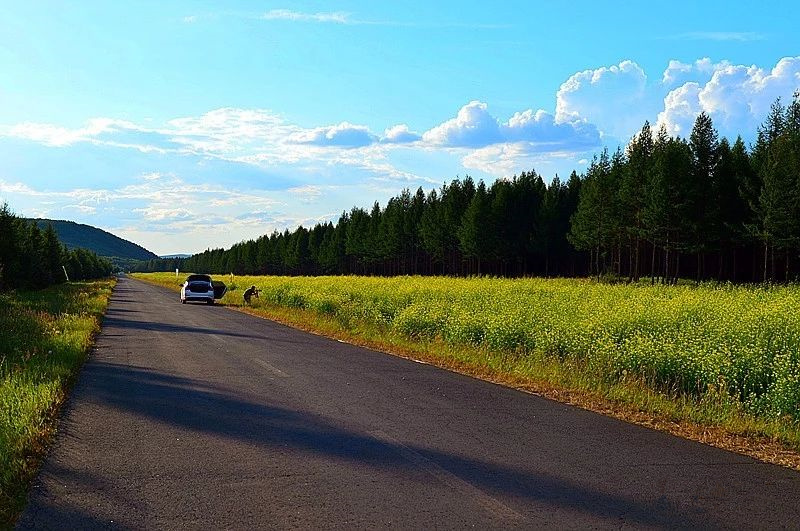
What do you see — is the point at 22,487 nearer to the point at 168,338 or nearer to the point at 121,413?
the point at 121,413

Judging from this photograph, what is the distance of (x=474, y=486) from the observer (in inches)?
220

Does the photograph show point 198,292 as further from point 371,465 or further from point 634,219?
point 634,219

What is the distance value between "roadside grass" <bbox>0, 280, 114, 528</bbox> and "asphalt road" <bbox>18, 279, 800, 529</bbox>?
17 centimetres

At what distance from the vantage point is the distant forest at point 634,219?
5412 cm

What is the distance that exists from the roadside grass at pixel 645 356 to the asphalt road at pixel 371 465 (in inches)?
37.7

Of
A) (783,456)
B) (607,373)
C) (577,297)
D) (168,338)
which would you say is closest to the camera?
(783,456)

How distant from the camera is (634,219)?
213 feet

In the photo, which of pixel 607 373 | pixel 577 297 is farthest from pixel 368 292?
pixel 607 373

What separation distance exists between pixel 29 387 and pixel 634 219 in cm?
6227

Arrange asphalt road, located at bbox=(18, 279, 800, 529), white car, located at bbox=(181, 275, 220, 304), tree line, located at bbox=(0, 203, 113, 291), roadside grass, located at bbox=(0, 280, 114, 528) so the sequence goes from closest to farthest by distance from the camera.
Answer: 1. asphalt road, located at bbox=(18, 279, 800, 529)
2. roadside grass, located at bbox=(0, 280, 114, 528)
3. white car, located at bbox=(181, 275, 220, 304)
4. tree line, located at bbox=(0, 203, 113, 291)

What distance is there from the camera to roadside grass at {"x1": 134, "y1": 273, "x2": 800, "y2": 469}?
8445 millimetres

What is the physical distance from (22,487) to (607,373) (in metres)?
8.88

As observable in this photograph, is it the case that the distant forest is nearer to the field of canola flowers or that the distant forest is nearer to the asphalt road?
the field of canola flowers

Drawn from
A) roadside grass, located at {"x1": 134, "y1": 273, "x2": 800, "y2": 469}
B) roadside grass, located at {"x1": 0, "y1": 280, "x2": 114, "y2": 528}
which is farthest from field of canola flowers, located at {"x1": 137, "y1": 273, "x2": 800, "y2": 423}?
roadside grass, located at {"x1": 0, "y1": 280, "x2": 114, "y2": 528}
